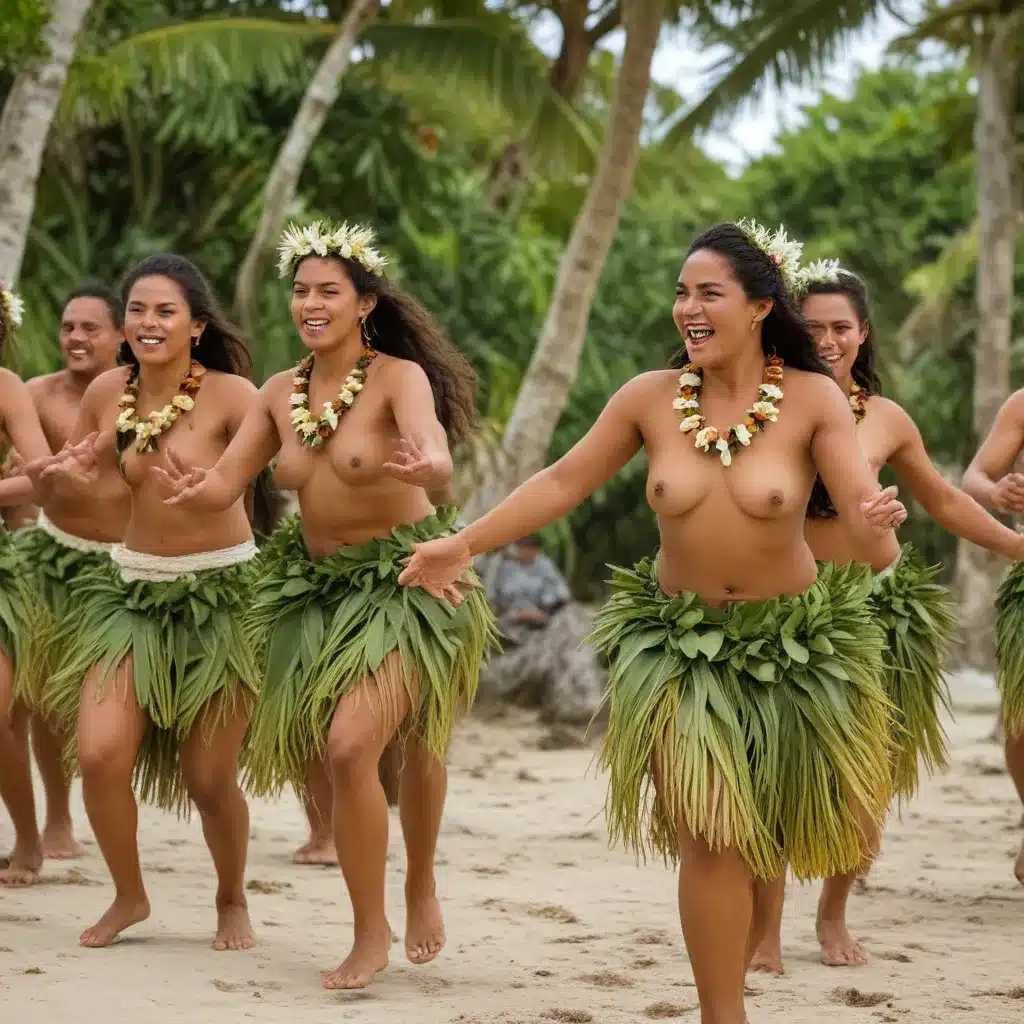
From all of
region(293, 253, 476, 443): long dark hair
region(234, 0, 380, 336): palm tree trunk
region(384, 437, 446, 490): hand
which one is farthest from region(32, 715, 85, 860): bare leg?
region(234, 0, 380, 336): palm tree trunk

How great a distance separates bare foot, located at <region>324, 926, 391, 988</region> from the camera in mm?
4434

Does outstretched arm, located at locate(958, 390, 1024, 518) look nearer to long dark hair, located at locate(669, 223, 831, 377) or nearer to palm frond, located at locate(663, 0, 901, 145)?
long dark hair, located at locate(669, 223, 831, 377)

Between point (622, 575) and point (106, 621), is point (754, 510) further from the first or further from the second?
point (106, 621)

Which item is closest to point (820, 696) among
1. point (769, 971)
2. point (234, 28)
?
point (769, 971)

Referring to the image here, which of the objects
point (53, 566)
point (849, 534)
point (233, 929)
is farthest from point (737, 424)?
point (53, 566)

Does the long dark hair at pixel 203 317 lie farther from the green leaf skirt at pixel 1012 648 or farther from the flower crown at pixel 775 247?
the green leaf skirt at pixel 1012 648

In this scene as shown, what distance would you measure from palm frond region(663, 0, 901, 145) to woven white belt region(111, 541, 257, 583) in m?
7.23

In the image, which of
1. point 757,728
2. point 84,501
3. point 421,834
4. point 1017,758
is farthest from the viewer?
point 84,501

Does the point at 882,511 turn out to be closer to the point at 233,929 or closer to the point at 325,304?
the point at 325,304

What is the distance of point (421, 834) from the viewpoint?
479 centimetres

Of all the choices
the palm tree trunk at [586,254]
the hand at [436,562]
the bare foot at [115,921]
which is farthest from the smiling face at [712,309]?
the palm tree trunk at [586,254]

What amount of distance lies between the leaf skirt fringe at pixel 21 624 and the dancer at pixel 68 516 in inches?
8.6

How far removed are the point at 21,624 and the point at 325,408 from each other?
49.0 inches

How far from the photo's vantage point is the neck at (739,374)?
400 centimetres
